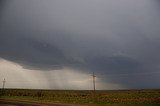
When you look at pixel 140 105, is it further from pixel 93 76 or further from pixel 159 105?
pixel 93 76

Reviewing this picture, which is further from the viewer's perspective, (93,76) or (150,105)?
(93,76)

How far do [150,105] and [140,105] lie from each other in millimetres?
728

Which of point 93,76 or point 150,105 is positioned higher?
point 93,76

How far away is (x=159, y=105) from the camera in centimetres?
1659

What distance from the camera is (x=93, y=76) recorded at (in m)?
23.2

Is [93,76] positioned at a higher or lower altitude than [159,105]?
higher

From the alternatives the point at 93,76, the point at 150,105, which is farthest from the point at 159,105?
the point at 93,76

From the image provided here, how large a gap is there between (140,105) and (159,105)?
1320 millimetres

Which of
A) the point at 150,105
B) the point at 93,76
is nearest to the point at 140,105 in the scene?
the point at 150,105

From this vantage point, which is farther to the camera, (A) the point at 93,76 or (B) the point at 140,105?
(A) the point at 93,76

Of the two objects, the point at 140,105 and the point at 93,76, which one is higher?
the point at 93,76

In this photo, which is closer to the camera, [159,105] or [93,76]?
[159,105]

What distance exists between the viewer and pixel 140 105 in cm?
1731
